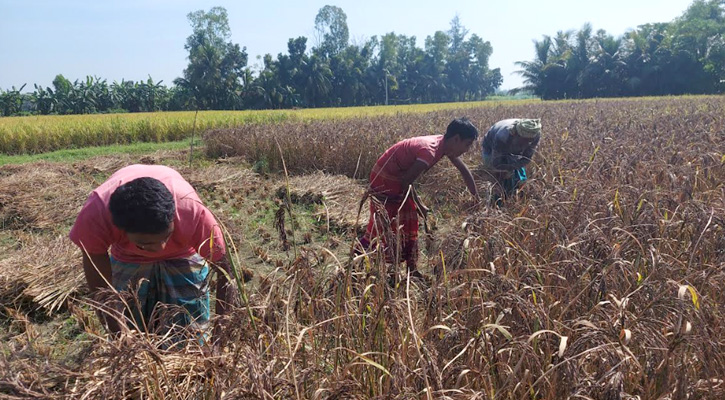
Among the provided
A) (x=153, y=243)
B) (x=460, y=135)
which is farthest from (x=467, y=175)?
(x=153, y=243)

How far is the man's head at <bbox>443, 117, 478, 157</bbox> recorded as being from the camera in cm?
335

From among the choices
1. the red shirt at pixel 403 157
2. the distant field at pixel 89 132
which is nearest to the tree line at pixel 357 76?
the distant field at pixel 89 132

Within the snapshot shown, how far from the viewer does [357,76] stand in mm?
49688

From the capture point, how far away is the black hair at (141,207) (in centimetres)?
170

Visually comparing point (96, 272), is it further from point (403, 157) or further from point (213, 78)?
point (213, 78)

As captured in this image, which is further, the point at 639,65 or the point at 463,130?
the point at 639,65

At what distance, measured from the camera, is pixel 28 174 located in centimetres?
814

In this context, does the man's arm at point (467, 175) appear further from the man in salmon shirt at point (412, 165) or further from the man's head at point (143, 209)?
the man's head at point (143, 209)

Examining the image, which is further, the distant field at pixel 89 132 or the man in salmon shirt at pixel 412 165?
the distant field at pixel 89 132

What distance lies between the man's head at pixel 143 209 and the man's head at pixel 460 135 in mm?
2157

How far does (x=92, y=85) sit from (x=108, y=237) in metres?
40.1

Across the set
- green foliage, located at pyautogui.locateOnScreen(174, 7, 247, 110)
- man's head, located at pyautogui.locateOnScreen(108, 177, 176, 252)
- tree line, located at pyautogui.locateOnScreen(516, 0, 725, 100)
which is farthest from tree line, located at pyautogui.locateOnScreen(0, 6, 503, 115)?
man's head, located at pyautogui.locateOnScreen(108, 177, 176, 252)

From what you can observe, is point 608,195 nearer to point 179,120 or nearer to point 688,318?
point 688,318

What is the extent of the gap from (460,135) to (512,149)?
1.61 meters
